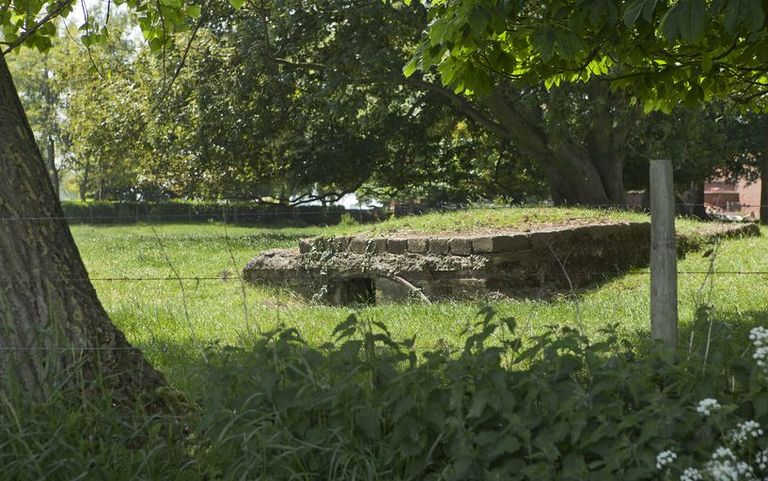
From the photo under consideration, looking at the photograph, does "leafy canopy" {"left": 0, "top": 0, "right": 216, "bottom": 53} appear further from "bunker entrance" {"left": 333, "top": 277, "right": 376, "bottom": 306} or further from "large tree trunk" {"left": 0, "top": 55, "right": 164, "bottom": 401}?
"bunker entrance" {"left": 333, "top": 277, "right": 376, "bottom": 306}

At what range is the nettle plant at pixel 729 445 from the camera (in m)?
3.87

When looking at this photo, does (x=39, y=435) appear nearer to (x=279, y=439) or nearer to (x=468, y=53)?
(x=279, y=439)

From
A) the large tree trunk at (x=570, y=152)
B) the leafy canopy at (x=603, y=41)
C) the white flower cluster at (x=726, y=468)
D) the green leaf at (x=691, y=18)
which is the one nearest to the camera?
the white flower cluster at (x=726, y=468)

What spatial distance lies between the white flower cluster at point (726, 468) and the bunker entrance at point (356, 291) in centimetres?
827

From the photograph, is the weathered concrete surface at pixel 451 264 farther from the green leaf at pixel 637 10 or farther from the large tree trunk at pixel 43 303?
the large tree trunk at pixel 43 303

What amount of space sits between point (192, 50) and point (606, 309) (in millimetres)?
15234

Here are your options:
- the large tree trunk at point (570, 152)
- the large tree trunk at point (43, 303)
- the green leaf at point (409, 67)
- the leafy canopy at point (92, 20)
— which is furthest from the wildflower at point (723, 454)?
the large tree trunk at point (570, 152)

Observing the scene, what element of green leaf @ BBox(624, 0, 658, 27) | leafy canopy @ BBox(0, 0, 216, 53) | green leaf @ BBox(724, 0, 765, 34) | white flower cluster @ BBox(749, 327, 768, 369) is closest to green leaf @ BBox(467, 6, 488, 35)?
green leaf @ BBox(624, 0, 658, 27)

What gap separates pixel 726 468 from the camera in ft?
12.2

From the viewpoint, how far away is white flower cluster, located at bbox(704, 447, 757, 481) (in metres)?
3.76

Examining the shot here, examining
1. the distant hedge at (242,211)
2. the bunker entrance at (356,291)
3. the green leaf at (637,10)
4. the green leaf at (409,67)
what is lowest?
the bunker entrance at (356,291)

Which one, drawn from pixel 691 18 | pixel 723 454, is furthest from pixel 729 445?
pixel 691 18

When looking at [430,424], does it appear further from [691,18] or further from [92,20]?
[92,20]

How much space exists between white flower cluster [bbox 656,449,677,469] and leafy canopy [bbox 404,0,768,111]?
2.00m
